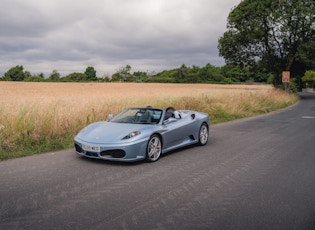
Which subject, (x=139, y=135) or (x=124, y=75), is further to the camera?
(x=124, y=75)

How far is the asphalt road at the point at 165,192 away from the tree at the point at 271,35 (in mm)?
36330

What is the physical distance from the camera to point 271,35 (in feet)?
141

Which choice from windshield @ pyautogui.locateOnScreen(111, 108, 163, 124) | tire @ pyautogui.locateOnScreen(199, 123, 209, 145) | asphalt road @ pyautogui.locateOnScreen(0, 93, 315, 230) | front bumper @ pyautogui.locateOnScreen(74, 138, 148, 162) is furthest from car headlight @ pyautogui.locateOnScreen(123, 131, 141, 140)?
tire @ pyautogui.locateOnScreen(199, 123, 209, 145)

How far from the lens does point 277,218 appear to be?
13.4 ft

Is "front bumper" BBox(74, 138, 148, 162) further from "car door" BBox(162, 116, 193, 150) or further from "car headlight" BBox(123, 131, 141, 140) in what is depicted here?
"car door" BBox(162, 116, 193, 150)

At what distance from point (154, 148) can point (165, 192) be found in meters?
2.25

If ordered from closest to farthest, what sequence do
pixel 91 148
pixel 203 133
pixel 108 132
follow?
pixel 91 148, pixel 108 132, pixel 203 133

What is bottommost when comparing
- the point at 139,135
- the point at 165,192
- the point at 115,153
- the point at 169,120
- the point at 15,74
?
the point at 165,192

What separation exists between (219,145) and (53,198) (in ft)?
18.4

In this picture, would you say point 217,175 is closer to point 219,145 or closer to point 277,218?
point 277,218

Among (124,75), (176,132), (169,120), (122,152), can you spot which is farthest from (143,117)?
(124,75)

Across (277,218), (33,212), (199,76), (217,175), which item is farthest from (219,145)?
(199,76)

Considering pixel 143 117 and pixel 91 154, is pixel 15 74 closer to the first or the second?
pixel 143 117

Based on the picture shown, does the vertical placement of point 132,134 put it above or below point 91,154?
above
